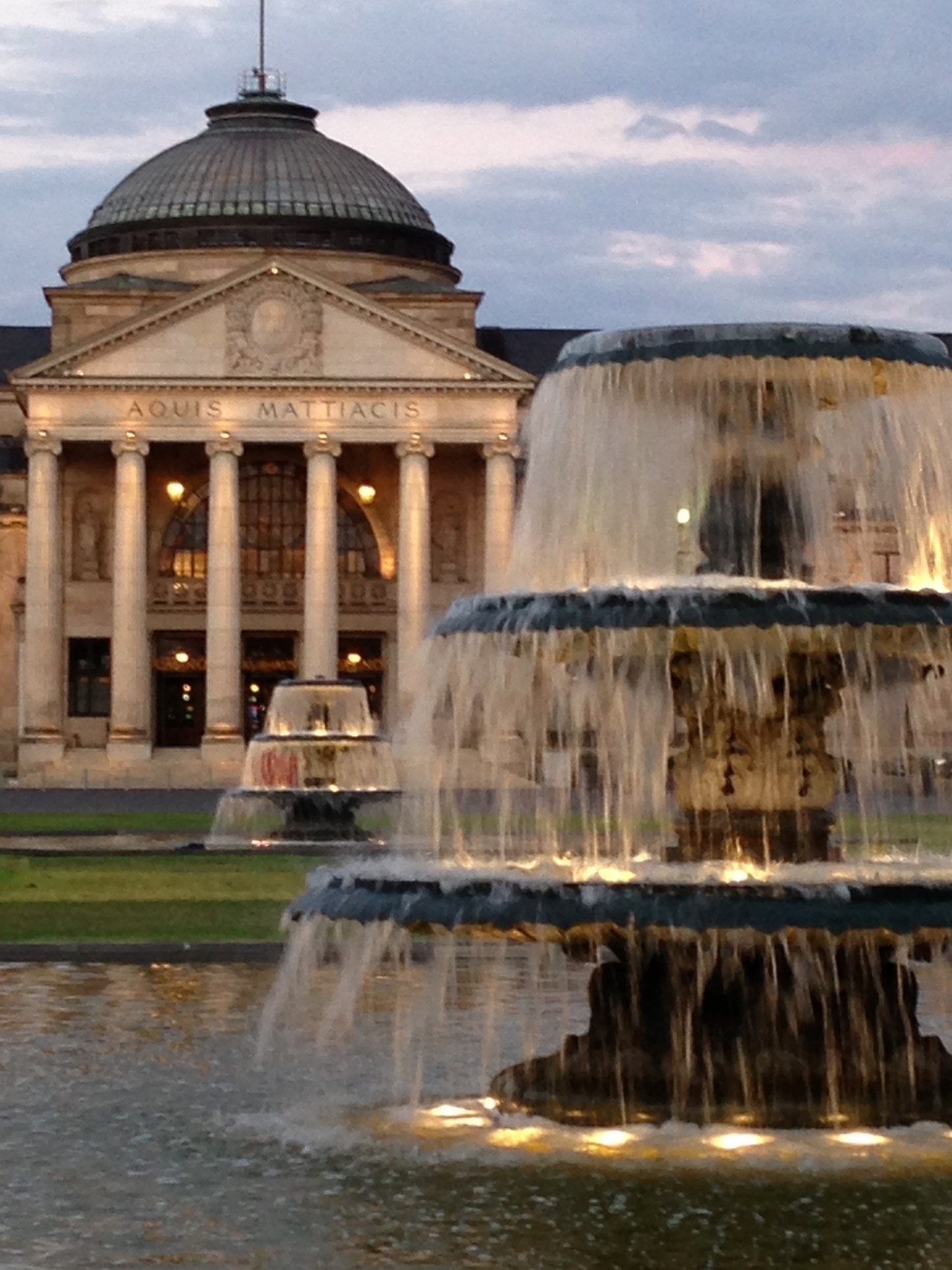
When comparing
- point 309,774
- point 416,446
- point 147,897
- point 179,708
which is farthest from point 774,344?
point 179,708

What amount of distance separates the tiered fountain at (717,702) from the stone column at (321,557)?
75290 mm

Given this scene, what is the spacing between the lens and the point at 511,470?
95.8m

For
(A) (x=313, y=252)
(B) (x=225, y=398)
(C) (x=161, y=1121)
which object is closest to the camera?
(C) (x=161, y=1121)

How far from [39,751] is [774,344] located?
78.4m

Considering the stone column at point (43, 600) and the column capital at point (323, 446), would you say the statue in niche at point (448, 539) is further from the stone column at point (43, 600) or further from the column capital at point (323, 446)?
the stone column at point (43, 600)

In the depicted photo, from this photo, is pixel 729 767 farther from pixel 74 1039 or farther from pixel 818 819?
pixel 74 1039

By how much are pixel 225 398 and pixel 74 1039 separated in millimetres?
75777

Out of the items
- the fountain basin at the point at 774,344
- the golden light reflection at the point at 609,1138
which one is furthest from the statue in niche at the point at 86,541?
the golden light reflection at the point at 609,1138

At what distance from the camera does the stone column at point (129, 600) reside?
311ft

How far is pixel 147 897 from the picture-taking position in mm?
35375

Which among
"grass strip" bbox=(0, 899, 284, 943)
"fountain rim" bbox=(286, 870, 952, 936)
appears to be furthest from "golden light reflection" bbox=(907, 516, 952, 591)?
"grass strip" bbox=(0, 899, 284, 943)

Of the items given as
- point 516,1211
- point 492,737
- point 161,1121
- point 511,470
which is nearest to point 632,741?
point 492,737

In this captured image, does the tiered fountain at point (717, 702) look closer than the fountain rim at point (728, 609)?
Yes

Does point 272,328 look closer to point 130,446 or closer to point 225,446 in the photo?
point 225,446
